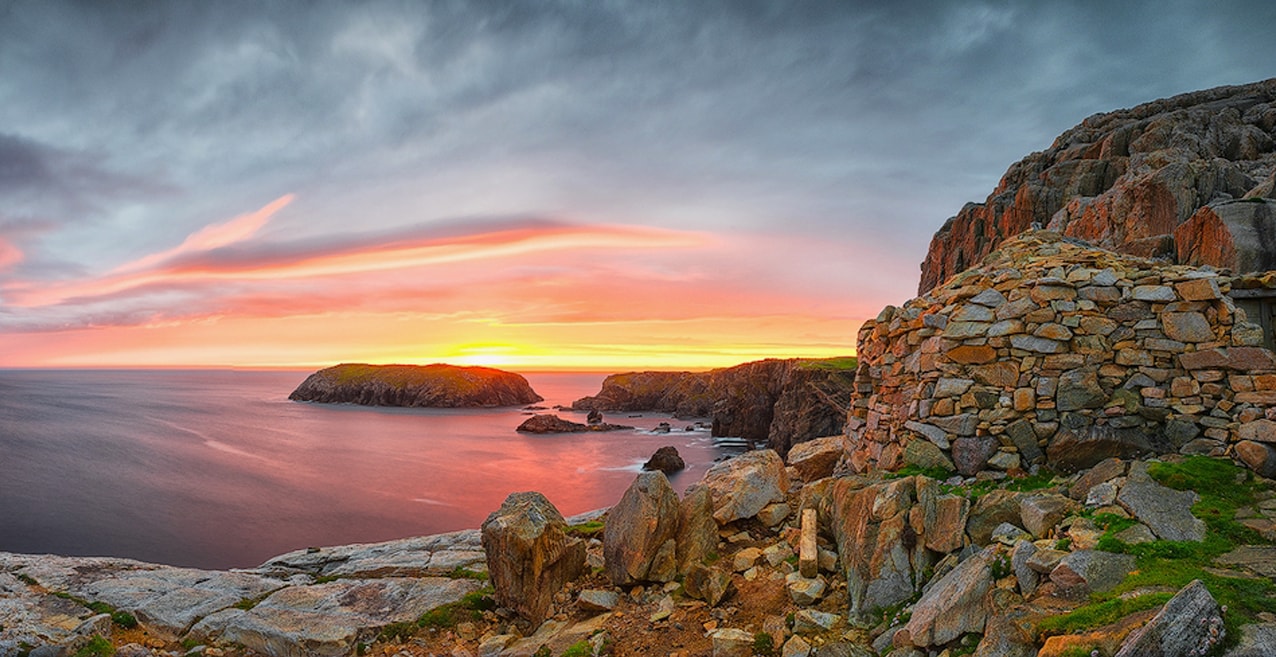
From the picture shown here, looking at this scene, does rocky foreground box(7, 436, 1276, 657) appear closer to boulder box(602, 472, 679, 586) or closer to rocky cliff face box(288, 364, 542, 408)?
boulder box(602, 472, 679, 586)

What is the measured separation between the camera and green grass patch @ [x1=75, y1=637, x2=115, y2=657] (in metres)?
11.9

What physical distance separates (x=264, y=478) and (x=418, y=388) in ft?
361

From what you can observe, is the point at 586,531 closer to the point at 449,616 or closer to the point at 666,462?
the point at 449,616

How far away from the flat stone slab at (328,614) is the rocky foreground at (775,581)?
5 centimetres

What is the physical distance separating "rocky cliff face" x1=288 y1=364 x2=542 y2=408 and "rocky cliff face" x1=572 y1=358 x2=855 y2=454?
3350 centimetres

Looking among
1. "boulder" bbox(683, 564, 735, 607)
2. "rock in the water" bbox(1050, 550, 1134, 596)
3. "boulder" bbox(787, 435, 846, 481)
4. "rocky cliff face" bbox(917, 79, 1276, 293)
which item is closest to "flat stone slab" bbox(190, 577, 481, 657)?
"boulder" bbox(683, 564, 735, 607)

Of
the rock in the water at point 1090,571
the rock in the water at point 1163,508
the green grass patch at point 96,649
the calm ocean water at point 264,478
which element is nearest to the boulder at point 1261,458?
the rock in the water at point 1163,508

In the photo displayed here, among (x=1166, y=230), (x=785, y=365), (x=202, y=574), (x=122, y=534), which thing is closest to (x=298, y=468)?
(x=122, y=534)

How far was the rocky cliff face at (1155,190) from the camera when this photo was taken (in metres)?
19.5

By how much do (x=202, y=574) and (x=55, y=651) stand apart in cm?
462

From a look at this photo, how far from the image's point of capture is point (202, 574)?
53.5 feet

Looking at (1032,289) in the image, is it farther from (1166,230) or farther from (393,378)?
(393,378)

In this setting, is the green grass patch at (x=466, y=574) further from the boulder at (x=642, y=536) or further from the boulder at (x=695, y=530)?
the boulder at (x=695, y=530)

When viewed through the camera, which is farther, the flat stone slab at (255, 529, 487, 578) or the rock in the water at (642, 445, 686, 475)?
the rock in the water at (642, 445, 686, 475)
